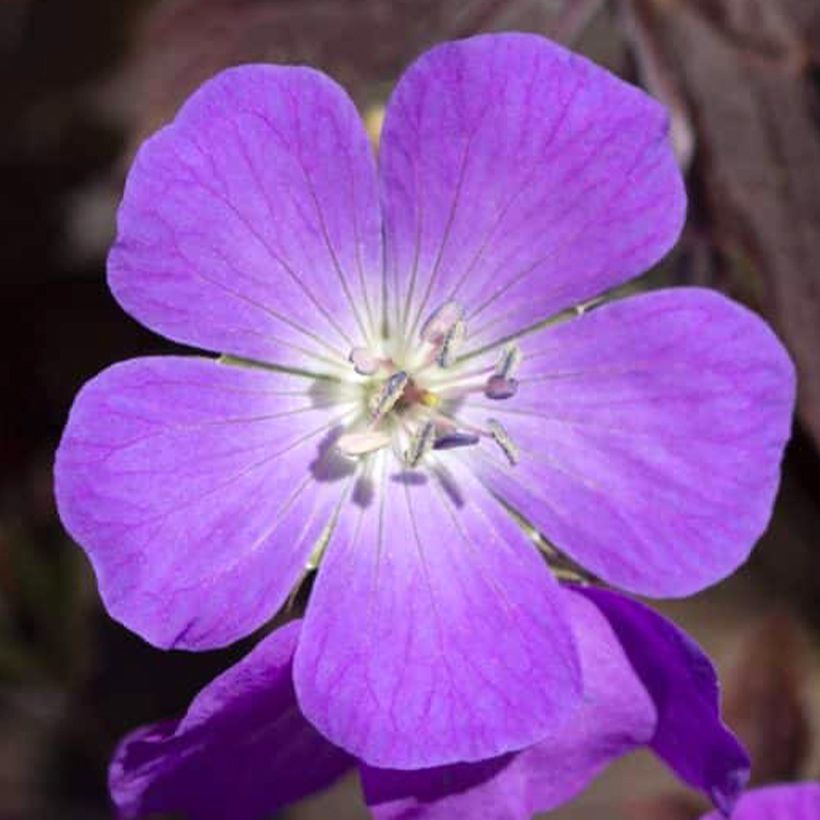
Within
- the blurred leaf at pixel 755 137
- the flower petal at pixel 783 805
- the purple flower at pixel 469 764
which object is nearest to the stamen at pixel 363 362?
the purple flower at pixel 469 764

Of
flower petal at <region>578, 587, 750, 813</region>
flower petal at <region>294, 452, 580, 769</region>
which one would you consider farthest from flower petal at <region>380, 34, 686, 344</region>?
flower petal at <region>578, 587, 750, 813</region>

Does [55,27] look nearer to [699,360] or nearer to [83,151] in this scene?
[83,151]

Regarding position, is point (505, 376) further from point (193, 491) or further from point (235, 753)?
point (235, 753)

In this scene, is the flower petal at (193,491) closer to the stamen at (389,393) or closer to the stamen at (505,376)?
the stamen at (389,393)

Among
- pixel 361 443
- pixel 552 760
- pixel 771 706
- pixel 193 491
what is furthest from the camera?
pixel 771 706

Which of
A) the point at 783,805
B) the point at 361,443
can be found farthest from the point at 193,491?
the point at 783,805

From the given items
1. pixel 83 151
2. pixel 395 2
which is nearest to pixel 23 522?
pixel 83 151
